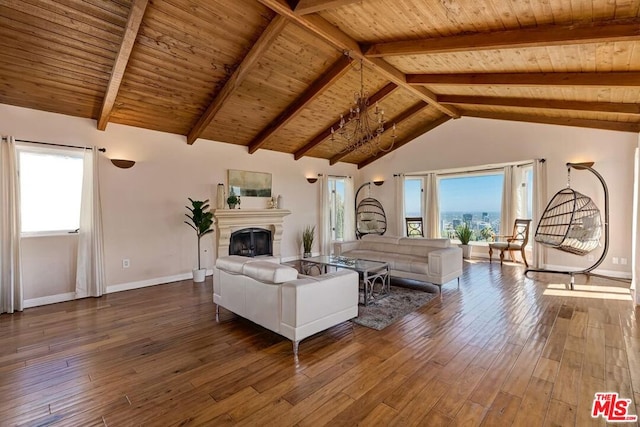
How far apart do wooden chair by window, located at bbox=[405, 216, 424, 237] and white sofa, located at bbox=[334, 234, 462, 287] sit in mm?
2974

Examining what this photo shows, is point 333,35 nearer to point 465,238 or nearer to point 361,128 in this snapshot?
point 361,128

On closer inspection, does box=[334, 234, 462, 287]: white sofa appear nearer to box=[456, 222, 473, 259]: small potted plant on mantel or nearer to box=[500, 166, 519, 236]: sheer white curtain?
box=[456, 222, 473, 259]: small potted plant on mantel

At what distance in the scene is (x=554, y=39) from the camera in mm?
2748

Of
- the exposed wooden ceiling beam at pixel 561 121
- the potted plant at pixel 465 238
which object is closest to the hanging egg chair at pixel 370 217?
the potted plant at pixel 465 238

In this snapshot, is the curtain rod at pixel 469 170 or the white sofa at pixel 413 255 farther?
the curtain rod at pixel 469 170

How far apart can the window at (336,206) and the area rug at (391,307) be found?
156 inches

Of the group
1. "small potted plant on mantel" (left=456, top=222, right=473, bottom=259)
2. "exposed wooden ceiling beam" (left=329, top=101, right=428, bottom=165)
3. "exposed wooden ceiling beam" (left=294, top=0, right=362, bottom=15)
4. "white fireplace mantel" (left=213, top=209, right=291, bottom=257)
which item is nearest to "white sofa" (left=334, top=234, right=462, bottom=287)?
"white fireplace mantel" (left=213, top=209, right=291, bottom=257)

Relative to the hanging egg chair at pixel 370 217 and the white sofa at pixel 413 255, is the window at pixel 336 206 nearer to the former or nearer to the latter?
the hanging egg chair at pixel 370 217

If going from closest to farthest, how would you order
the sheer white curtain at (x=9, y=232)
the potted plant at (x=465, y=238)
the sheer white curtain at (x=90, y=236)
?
the sheer white curtain at (x=9, y=232) < the sheer white curtain at (x=90, y=236) < the potted plant at (x=465, y=238)

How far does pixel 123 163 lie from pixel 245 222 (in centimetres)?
244

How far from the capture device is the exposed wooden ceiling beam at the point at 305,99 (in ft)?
15.0

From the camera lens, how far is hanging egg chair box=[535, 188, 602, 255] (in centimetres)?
511

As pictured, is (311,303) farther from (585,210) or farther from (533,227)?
(533,227)

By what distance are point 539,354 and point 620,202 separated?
4601mm
